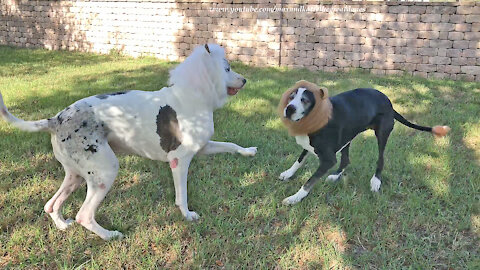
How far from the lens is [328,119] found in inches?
124

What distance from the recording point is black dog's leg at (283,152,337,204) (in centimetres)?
327

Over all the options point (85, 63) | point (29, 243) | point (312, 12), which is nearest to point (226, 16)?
point (312, 12)

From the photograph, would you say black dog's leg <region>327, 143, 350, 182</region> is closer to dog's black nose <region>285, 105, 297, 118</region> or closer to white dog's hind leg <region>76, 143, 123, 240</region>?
dog's black nose <region>285, 105, 297, 118</region>

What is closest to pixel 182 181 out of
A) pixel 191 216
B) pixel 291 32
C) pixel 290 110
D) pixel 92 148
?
pixel 191 216

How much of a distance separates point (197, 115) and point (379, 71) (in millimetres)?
8673

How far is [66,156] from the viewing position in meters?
2.68

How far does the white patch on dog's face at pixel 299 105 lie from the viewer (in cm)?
297

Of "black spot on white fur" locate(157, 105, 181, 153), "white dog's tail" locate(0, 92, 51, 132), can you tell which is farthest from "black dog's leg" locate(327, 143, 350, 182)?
"white dog's tail" locate(0, 92, 51, 132)

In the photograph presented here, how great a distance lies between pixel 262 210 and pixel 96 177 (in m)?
1.48

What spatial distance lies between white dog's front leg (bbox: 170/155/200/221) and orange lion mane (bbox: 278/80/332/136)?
3.01ft

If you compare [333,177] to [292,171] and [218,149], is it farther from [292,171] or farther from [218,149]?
[218,149]

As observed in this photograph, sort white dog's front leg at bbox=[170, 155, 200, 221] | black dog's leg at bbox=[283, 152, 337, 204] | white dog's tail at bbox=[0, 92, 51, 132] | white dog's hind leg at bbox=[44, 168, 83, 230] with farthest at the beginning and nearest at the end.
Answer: black dog's leg at bbox=[283, 152, 337, 204] < white dog's front leg at bbox=[170, 155, 200, 221] < white dog's hind leg at bbox=[44, 168, 83, 230] < white dog's tail at bbox=[0, 92, 51, 132]

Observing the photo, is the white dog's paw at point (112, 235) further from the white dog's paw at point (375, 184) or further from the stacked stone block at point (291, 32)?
the stacked stone block at point (291, 32)

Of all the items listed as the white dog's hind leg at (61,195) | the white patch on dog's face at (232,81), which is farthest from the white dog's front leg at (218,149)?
the white dog's hind leg at (61,195)
